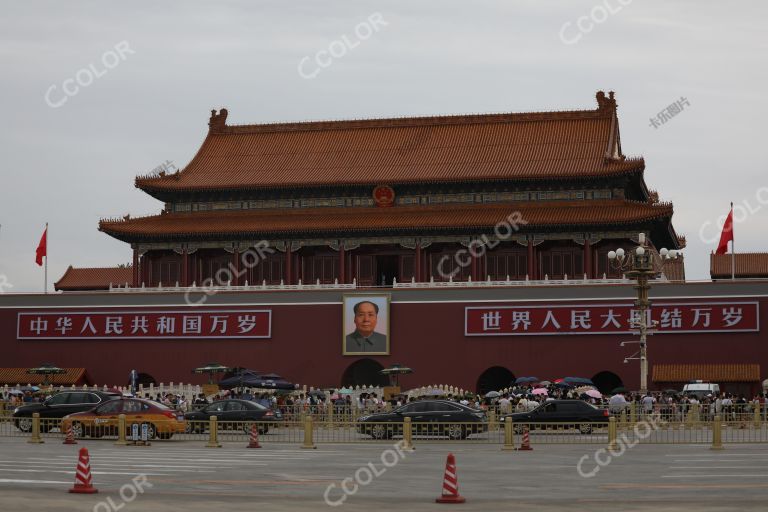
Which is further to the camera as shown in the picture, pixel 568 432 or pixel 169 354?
pixel 169 354

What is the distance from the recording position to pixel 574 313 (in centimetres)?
5134

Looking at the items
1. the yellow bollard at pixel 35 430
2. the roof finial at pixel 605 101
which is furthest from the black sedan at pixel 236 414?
the roof finial at pixel 605 101

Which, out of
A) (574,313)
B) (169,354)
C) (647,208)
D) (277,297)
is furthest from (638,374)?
(169,354)

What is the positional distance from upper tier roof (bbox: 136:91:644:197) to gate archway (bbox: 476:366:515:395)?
9.07 meters

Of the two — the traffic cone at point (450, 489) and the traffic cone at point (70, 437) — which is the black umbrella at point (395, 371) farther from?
the traffic cone at point (450, 489)

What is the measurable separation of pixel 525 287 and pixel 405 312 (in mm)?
5161

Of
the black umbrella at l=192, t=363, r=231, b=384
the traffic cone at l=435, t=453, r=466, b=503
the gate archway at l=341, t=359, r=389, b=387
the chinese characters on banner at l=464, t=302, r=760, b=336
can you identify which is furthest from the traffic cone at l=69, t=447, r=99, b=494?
the gate archway at l=341, t=359, r=389, b=387

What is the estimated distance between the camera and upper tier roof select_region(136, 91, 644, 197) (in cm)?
5838

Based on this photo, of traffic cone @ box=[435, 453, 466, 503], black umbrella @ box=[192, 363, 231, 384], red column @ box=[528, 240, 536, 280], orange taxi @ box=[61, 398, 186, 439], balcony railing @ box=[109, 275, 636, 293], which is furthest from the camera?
red column @ box=[528, 240, 536, 280]

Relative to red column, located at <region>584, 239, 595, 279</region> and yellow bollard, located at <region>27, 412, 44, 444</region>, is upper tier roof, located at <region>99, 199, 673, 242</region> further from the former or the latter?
yellow bollard, located at <region>27, 412, 44, 444</region>

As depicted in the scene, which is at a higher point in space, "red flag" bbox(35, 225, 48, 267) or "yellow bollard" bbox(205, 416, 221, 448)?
"red flag" bbox(35, 225, 48, 267)

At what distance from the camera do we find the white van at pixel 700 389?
45.1 m

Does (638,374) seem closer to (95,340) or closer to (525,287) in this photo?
(525,287)

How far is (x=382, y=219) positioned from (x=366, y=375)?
713cm
